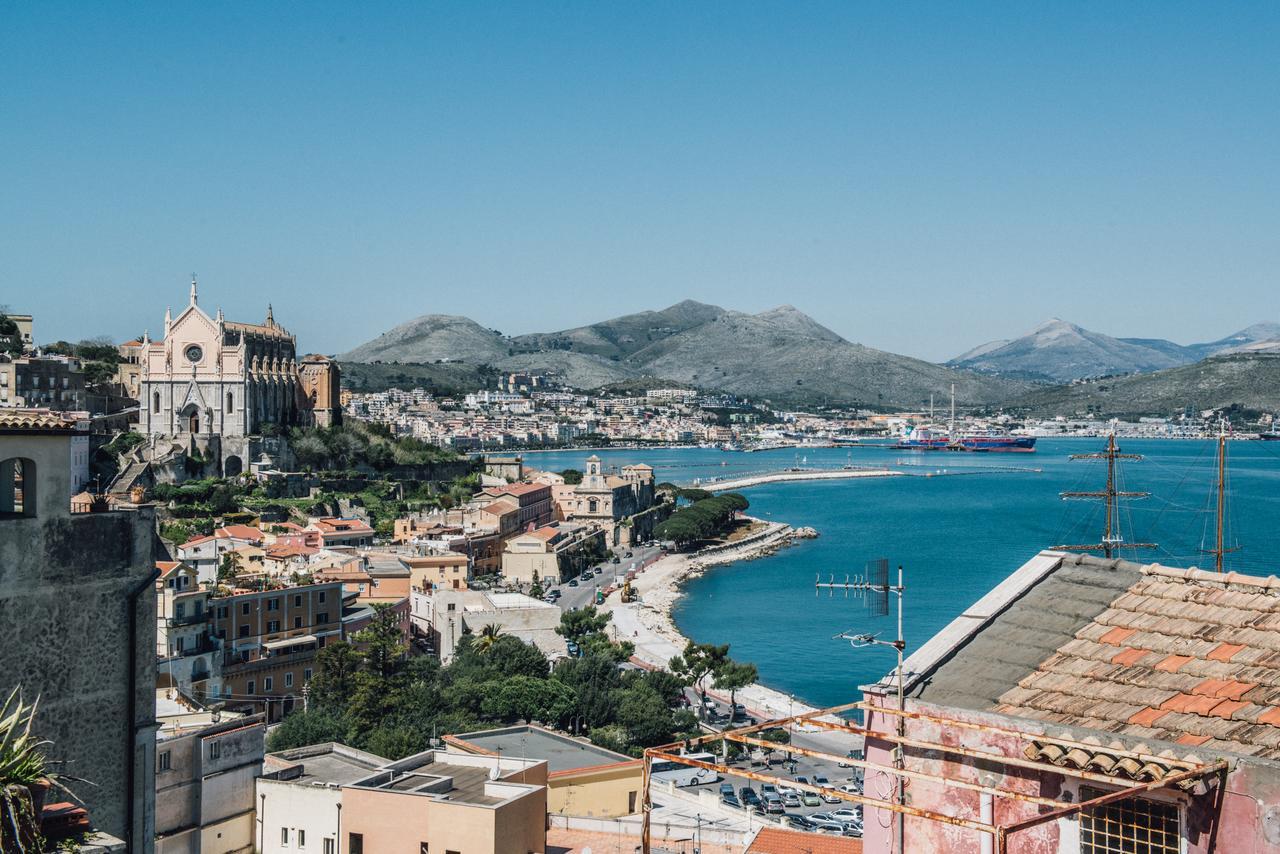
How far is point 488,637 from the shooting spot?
54.1ft

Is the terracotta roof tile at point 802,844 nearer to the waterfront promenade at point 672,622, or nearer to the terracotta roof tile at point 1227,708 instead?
the terracotta roof tile at point 1227,708

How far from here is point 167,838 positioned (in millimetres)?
6453

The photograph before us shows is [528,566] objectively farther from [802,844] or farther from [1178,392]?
[1178,392]

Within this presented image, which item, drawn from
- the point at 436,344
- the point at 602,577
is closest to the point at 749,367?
A: the point at 436,344

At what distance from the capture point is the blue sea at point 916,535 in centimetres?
2164

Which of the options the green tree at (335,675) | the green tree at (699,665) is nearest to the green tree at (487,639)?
the green tree at (335,675)

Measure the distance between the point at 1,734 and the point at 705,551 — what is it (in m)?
31.4

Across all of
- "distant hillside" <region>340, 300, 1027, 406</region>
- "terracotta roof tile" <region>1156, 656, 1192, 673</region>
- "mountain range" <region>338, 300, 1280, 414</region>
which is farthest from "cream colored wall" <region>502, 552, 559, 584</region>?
"distant hillside" <region>340, 300, 1027, 406</region>

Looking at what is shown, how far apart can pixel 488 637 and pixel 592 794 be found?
8008 millimetres

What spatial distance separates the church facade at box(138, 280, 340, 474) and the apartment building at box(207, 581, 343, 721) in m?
13.6

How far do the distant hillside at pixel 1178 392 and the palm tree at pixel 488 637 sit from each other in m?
98.7

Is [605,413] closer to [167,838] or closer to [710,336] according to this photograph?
[710,336]

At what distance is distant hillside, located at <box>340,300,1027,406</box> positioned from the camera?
140625mm

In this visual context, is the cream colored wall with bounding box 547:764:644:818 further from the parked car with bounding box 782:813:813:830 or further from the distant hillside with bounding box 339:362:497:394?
the distant hillside with bounding box 339:362:497:394
